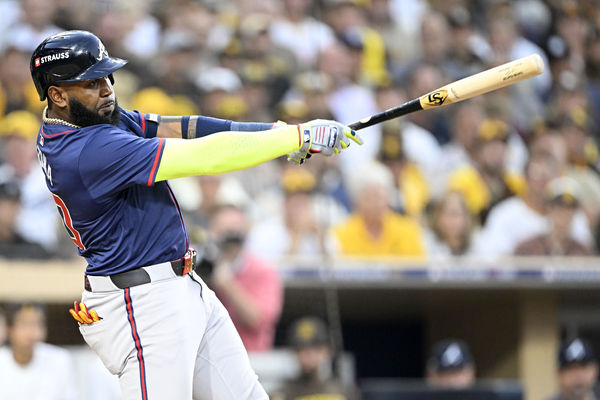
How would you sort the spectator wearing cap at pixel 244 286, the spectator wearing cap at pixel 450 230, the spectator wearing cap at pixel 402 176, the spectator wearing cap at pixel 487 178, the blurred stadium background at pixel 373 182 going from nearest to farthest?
the spectator wearing cap at pixel 244 286 → the blurred stadium background at pixel 373 182 → the spectator wearing cap at pixel 450 230 → the spectator wearing cap at pixel 402 176 → the spectator wearing cap at pixel 487 178

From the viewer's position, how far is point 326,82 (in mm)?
7152

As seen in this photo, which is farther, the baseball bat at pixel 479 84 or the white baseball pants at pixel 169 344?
the baseball bat at pixel 479 84

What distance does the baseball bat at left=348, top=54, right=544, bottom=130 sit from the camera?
2.83 meters

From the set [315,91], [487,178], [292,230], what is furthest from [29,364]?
[487,178]

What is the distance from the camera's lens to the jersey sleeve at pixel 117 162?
2.61 meters

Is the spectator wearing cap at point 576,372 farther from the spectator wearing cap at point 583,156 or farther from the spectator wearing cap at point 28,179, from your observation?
the spectator wearing cap at point 28,179

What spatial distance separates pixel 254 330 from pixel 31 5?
3.15 metres

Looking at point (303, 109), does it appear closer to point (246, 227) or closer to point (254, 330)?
point (246, 227)

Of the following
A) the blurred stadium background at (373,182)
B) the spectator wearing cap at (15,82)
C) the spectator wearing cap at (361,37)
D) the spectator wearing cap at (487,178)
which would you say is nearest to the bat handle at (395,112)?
the blurred stadium background at (373,182)

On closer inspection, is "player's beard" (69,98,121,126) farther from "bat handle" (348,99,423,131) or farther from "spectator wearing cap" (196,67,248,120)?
"spectator wearing cap" (196,67,248,120)

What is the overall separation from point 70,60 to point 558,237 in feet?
14.5

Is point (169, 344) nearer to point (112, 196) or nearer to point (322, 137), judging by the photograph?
point (112, 196)

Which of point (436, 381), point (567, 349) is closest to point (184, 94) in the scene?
point (436, 381)

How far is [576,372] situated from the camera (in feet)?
15.9
